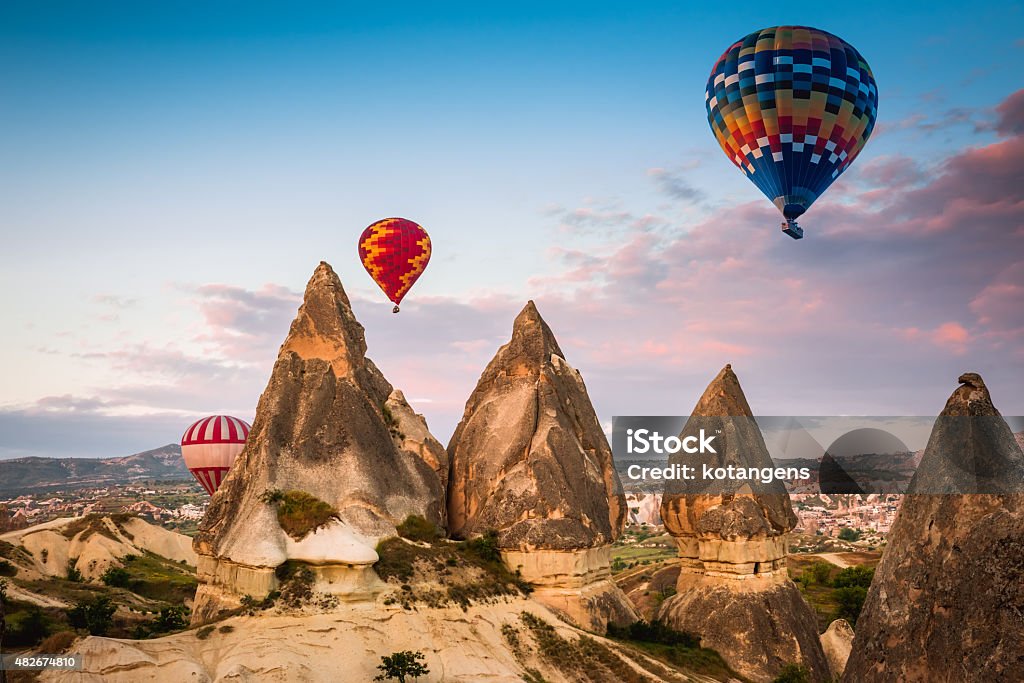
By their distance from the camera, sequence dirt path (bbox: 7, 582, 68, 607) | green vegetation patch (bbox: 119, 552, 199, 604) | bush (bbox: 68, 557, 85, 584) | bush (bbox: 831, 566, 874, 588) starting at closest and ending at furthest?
1. dirt path (bbox: 7, 582, 68, 607)
2. green vegetation patch (bbox: 119, 552, 199, 604)
3. bush (bbox: 68, 557, 85, 584)
4. bush (bbox: 831, 566, 874, 588)

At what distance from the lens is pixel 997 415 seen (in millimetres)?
11617

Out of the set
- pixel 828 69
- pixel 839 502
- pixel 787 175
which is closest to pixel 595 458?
pixel 787 175

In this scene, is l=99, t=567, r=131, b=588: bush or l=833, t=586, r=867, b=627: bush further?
l=833, t=586, r=867, b=627: bush

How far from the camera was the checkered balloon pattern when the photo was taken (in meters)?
40.6

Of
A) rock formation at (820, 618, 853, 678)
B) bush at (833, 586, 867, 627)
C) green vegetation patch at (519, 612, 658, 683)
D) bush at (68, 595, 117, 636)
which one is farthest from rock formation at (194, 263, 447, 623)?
bush at (833, 586, 867, 627)

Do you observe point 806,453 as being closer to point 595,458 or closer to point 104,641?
point 595,458

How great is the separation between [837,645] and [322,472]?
2249cm

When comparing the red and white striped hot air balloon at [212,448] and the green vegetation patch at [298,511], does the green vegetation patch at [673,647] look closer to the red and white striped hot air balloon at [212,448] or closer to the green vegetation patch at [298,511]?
the green vegetation patch at [298,511]

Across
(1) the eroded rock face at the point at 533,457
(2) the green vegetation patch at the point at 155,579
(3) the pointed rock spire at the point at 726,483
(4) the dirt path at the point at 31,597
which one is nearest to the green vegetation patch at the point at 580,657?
(1) the eroded rock face at the point at 533,457

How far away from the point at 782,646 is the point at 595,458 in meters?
9.79

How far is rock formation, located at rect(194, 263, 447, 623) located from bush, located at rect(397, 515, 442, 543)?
0.28 metres

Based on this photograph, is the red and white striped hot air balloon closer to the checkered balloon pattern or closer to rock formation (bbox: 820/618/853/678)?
the checkered balloon pattern

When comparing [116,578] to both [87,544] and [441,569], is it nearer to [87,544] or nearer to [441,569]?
[87,544]

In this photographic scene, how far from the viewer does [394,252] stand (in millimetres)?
40688
